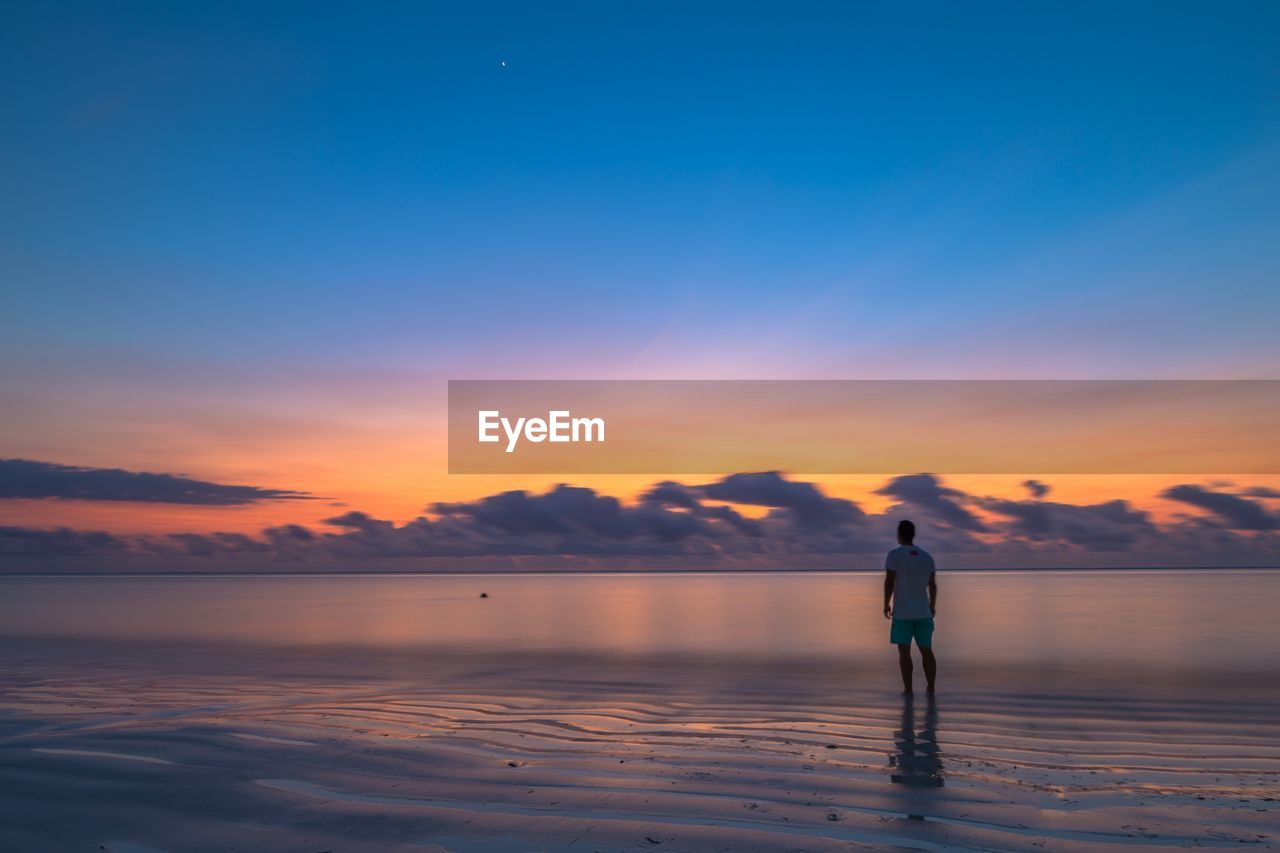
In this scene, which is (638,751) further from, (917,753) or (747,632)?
(747,632)

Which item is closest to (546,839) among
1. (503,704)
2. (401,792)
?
(401,792)

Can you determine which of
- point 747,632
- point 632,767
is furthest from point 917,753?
point 747,632

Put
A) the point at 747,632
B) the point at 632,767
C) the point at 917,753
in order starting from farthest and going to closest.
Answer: the point at 747,632, the point at 917,753, the point at 632,767

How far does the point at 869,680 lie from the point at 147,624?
83.6ft

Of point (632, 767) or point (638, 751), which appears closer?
point (632, 767)

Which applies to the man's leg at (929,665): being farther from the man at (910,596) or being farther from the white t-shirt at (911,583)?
the white t-shirt at (911,583)

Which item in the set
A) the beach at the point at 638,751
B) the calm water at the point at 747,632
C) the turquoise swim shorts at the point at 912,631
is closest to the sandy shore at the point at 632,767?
the beach at the point at 638,751

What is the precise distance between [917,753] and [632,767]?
8.75ft

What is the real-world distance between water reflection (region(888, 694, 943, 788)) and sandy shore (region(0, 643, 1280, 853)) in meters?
0.04

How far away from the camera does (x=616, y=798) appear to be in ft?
21.5

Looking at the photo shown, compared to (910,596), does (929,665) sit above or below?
below

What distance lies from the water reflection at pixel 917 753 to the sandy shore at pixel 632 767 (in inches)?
1.6

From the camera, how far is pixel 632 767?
7656 mm

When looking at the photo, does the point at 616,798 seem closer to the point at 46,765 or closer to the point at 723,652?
the point at 46,765
